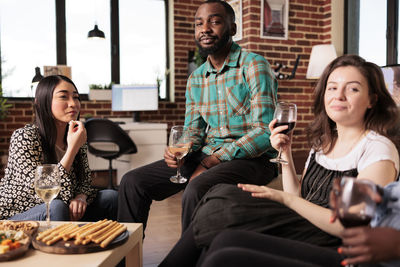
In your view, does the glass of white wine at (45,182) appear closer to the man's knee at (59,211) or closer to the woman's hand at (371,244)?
the man's knee at (59,211)

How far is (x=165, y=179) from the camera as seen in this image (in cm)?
215

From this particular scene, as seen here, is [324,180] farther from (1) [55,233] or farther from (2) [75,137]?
(2) [75,137]

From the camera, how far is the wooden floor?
98.1 inches

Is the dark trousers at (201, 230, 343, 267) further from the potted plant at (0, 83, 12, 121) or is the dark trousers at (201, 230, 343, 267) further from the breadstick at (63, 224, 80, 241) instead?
the potted plant at (0, 83, 12, 121)

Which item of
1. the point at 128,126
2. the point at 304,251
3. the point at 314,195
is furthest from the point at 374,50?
the point at 304,251

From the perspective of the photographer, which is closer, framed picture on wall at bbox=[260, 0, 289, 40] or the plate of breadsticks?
the plate of breadsticks

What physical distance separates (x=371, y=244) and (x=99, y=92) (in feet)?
14.4

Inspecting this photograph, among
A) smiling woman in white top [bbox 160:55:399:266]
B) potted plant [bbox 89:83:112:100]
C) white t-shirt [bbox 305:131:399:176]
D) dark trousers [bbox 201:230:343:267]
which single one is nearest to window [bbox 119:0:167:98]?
potted plant [bbox 89:83:112:100]

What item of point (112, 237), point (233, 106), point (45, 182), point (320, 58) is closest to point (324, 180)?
point (112, 237)

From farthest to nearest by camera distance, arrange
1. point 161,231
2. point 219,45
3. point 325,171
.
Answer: point 161,231
point 219,45
point 325,171

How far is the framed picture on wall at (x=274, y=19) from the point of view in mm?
4008

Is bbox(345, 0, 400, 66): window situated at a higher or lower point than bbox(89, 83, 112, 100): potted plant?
higher

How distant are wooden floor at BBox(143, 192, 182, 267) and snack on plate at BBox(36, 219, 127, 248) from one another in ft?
3.61

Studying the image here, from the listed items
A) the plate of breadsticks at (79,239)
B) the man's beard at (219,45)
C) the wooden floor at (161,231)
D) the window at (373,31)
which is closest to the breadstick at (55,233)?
the plate of breadsticks at (79,239)
